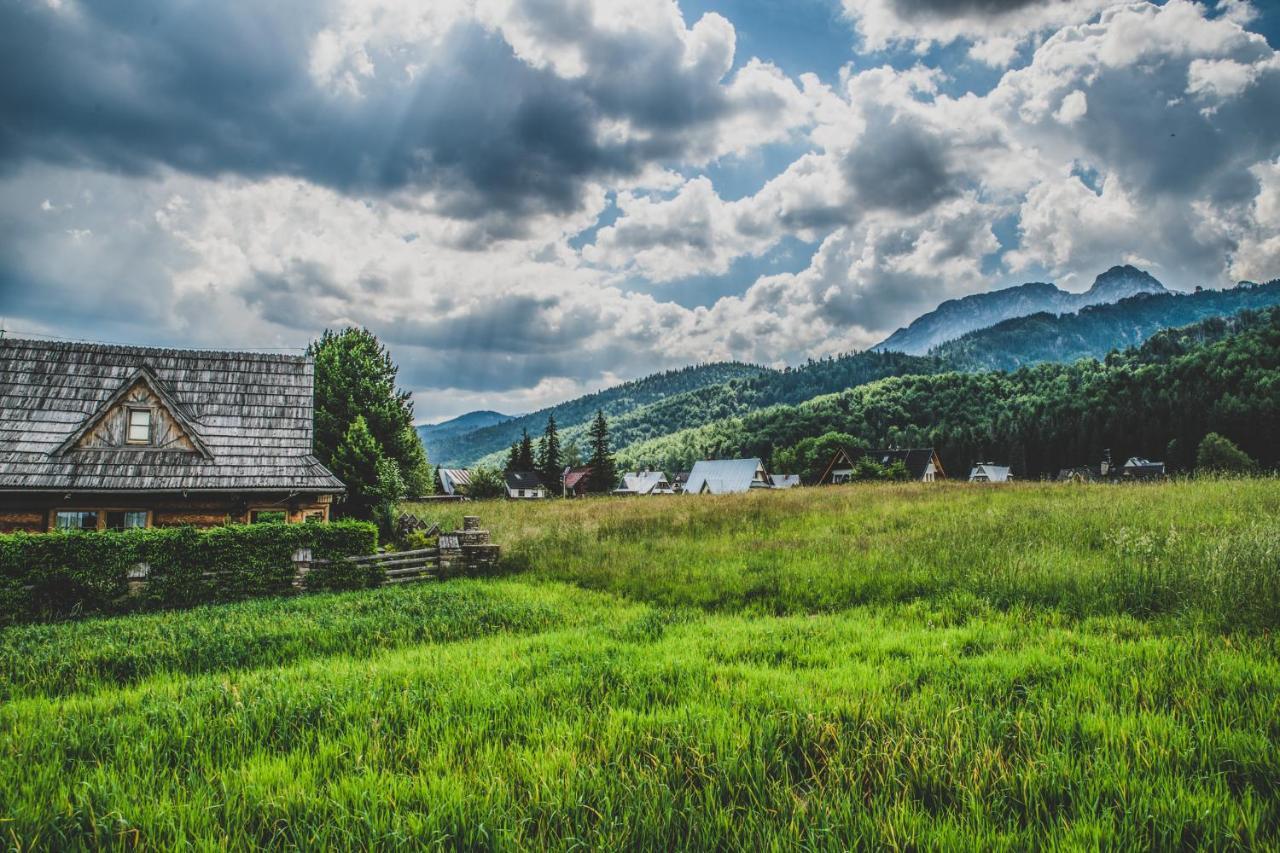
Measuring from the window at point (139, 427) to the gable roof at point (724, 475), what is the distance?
155 ft

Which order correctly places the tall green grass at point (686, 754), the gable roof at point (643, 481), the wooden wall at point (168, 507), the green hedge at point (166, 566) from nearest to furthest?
the tall green grass at point (686, 754) → the green hedge at point (166, 566) → the wooden wall at point (168, 507) → the gable roof at point (643, 481)

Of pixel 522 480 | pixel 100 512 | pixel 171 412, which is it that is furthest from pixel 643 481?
pixel 100 512

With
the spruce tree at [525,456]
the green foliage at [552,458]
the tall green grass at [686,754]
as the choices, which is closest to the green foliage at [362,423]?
the tall green grass at [686,754]

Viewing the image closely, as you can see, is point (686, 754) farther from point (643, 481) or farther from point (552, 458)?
point (643, 481)

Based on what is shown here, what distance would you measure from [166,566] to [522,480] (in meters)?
97.2

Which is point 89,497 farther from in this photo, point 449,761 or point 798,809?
point 798,809

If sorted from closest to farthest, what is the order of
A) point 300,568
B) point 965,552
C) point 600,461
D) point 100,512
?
point 965,552 < point 300,568 < point 100,512 < point 600,461

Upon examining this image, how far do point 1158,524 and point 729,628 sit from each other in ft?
30.8

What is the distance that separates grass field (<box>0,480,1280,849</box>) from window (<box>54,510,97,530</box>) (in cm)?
995

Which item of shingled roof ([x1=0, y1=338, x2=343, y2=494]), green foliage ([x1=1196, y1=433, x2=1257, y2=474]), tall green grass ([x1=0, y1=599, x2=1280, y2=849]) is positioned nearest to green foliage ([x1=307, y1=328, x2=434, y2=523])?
shingled roof ([x1=0, y1=338, x2=343, y2=494])

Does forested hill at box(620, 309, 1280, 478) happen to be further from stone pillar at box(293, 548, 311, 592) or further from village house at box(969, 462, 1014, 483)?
stone pillar at box(293, 548, 311, 592)

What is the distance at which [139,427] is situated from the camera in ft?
63.1

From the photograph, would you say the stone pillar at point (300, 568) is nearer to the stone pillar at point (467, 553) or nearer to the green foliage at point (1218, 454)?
the stone pillar at point (467, 553)

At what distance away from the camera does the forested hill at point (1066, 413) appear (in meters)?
76.7
